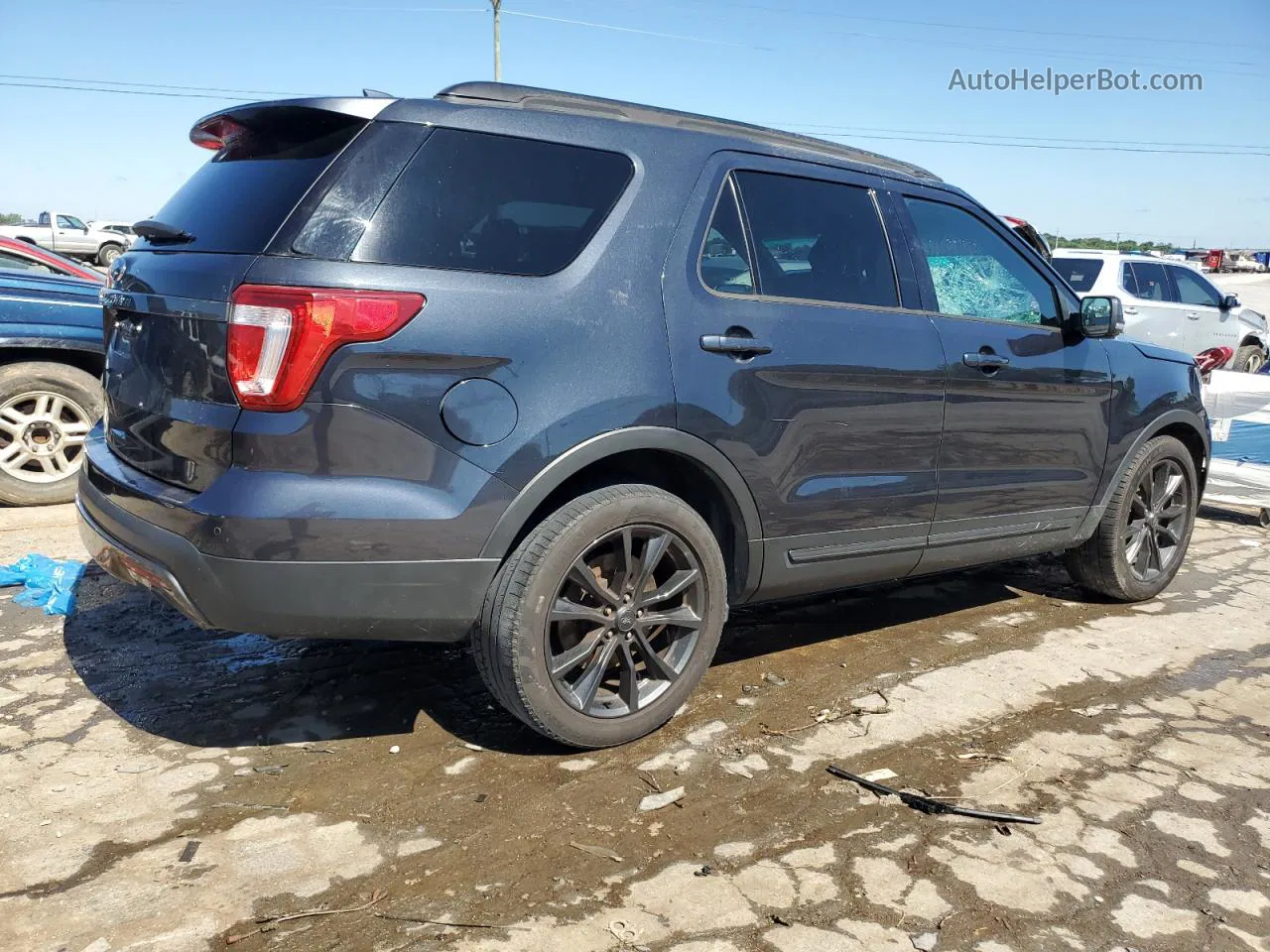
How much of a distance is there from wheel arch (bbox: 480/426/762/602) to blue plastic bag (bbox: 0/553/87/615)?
2.58 metres

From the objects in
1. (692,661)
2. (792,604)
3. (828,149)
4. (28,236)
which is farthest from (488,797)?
(28,236)

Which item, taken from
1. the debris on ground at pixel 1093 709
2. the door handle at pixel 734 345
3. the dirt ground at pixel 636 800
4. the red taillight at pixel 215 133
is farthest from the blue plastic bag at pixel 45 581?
the debris on ground at pixel 1093 709

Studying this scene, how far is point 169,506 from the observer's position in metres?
2.78

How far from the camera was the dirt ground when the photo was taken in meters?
2.41

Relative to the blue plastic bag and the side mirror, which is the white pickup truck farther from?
the side mirror

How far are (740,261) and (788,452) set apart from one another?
25.8 inches

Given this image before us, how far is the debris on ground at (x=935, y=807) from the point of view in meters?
2.92

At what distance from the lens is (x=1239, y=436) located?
737 centimetres

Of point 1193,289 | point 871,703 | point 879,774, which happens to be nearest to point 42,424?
point 871,703

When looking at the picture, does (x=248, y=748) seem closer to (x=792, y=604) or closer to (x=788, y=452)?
(x=788, y=452)

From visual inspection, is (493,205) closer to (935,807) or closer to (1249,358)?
(935,807)

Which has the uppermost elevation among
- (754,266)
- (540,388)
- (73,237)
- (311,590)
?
(73,237)

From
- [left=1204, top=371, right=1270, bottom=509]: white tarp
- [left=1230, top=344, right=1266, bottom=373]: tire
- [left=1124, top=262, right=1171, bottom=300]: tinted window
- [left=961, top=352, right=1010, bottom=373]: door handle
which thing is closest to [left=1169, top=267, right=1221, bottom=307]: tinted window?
[left=1124, top=262, right=1171, bottom=300]: tinted window

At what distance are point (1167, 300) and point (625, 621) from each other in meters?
12.2
